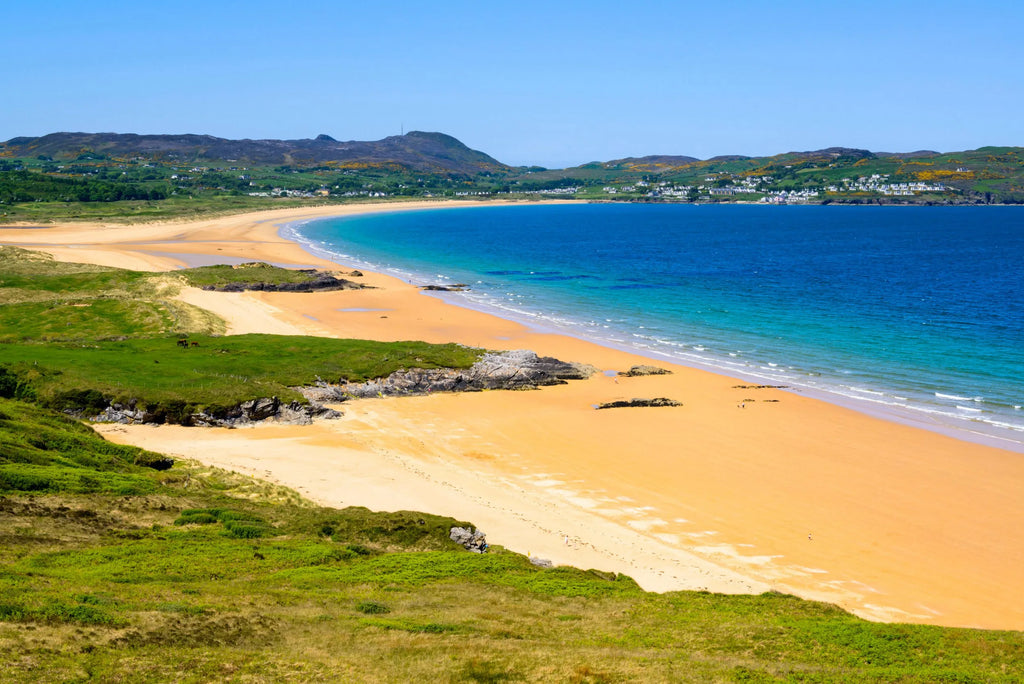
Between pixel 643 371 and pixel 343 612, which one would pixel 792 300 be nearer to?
pixel 643 371

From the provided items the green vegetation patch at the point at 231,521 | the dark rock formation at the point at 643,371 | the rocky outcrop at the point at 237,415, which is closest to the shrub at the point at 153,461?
the green vegetation patch at the point at 231,521

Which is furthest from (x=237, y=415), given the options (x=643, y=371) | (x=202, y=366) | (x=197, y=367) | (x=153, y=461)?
(x=643, y=371)

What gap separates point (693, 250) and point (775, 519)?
112805 mm

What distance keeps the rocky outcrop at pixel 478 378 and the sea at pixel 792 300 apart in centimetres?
1083

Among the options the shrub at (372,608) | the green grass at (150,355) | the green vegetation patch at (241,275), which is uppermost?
the green vegetation patch at (241,275)

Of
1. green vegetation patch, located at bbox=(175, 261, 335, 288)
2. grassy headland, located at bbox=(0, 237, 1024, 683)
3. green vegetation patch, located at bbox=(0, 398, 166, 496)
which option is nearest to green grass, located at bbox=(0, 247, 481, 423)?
green vegetation patch, located at bbox=(0, 398, 166, 496)

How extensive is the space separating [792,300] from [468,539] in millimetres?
65380

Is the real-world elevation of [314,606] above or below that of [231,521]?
above

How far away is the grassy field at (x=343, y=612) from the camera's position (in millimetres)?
15250

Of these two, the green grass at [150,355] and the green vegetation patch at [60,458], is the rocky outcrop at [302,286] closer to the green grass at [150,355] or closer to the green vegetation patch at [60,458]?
the green grass at [150,355]

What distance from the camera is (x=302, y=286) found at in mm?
84562

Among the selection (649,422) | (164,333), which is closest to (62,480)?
(649,422)

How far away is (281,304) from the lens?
7644 centimetres

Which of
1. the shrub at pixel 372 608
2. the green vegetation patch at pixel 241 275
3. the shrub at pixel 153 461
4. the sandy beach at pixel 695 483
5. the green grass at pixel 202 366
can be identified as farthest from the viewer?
the green vegetation patch at pixel 241 275
